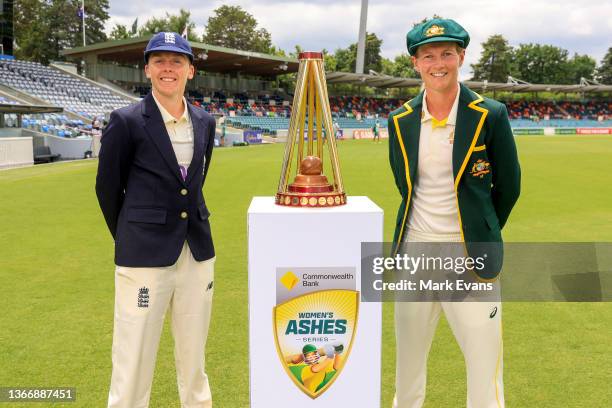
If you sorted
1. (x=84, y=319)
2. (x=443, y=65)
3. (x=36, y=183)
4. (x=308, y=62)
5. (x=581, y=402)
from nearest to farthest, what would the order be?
1. (x=443, y=65)
2. (x=308, y=62)
3. (x=581, y=402)
4. (x=84, y=319)
5. (x=36, y=183)

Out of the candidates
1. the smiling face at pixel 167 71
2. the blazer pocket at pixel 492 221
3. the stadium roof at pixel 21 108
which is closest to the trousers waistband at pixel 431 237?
the blazer pocket at pixel 492 221

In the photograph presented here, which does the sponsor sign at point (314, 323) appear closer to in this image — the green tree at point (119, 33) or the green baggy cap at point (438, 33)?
the green baggy cap at point (438, 33)

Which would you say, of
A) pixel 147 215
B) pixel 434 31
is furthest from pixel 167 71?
pixel 434 31

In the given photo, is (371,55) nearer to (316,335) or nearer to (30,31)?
(30,31)

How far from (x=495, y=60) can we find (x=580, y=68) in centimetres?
1551

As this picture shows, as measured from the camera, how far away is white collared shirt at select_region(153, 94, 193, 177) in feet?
10.1

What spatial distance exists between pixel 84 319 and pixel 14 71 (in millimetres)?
39361

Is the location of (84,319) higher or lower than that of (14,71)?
lower

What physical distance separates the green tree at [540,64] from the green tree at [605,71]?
319 inches

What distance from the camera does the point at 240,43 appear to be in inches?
2977

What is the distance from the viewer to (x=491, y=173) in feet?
9.68

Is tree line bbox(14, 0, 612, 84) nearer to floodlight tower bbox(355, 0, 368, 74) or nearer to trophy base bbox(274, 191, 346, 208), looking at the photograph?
floodlight tower bbox(355, 0, 368, 74)

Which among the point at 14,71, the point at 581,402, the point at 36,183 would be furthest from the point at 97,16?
the point at 581,402

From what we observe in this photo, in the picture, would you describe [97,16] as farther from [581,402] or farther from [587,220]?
[581,402]
